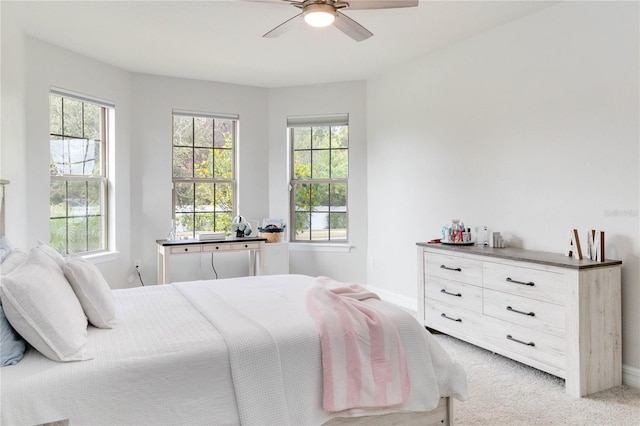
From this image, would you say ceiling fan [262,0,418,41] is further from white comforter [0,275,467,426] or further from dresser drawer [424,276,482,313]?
dresser drawer [424,276,482,313]

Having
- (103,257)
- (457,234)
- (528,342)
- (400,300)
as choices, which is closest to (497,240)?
(457,234)

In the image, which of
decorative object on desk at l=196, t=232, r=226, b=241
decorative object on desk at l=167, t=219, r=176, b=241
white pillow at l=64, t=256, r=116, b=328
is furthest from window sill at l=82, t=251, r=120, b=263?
white pillow at l=64, t=256, r=116, b=328

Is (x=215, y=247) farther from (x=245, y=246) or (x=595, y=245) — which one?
(x=595, y=245)

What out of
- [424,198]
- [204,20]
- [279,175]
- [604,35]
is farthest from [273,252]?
[604,35]

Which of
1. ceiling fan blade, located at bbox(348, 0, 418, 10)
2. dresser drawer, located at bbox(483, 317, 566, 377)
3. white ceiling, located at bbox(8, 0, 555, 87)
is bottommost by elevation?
dresser drawer, located at bbox(483, 317, 566, 377)

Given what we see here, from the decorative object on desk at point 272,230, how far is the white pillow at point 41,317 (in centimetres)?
358

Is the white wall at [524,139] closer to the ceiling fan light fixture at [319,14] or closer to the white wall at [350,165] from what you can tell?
the white wall at [350,165]

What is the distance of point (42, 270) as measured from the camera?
197 cm

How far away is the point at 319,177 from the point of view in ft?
18.8

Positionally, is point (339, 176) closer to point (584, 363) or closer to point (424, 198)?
point (424, 198)

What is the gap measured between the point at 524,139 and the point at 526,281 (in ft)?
3.95

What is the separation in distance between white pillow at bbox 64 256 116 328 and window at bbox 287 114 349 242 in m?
3.66

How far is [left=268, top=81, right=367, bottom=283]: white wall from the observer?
18.2 feet

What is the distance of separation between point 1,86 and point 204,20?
1513 mm
